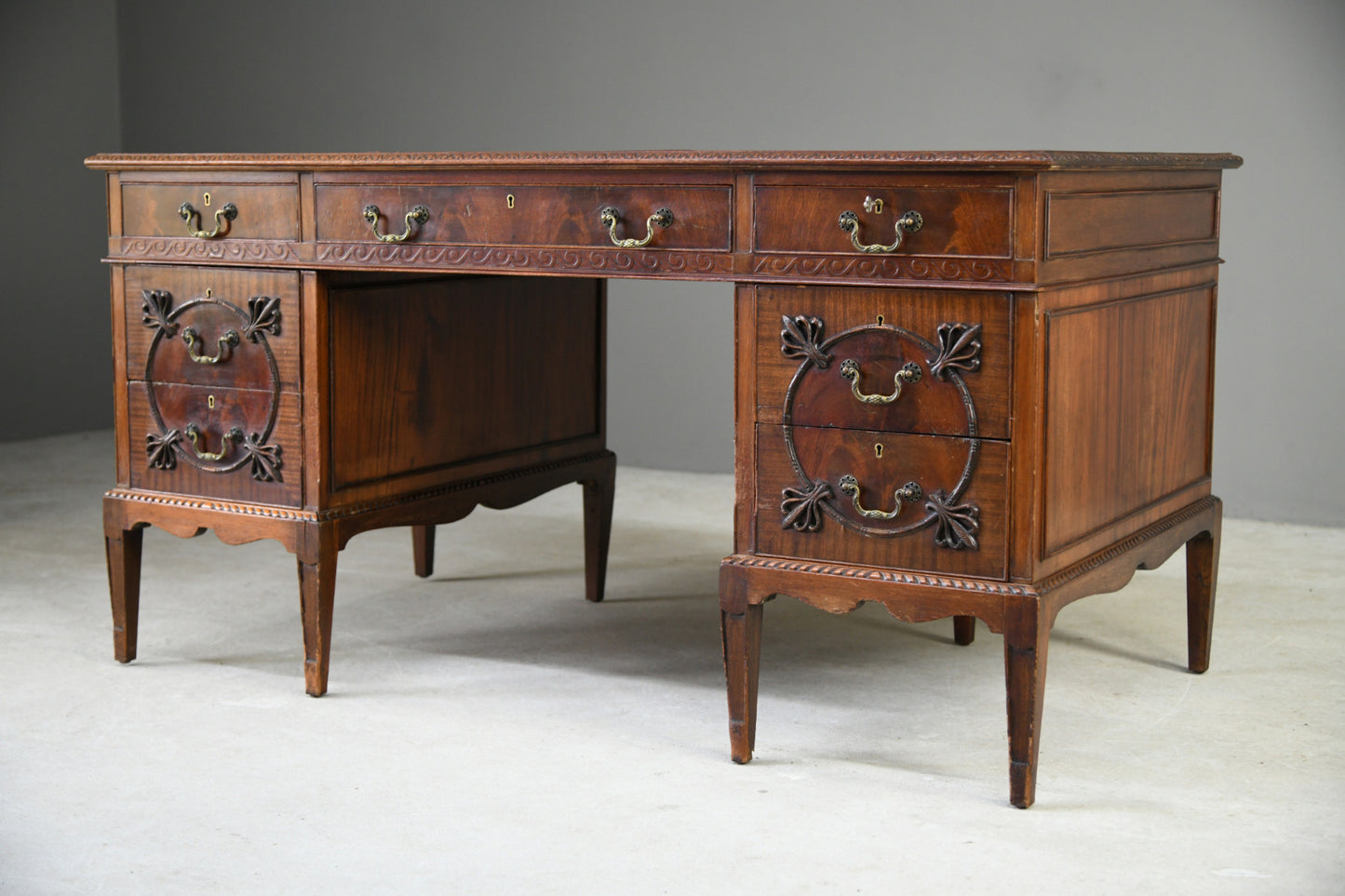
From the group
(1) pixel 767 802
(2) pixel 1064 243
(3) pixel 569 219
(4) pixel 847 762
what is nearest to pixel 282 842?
(1) pixel 767 802

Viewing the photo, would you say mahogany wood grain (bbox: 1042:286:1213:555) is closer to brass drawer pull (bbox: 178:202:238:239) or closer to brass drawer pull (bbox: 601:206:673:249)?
brass drawer pull (bbox: 601:206:673:249)

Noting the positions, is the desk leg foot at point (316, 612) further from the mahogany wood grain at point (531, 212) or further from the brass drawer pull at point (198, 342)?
the mahogany wood grain at point (531, 212)

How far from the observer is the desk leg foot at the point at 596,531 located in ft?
11.7

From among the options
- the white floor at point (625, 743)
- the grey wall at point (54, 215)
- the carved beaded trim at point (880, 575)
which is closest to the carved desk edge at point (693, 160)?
the carved beaded trim at point (880, 575)

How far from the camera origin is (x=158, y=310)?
291 centimetres

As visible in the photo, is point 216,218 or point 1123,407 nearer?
point 1123,407

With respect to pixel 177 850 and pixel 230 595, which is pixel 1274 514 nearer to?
pixel 230 595

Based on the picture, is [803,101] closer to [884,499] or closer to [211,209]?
[211,209]

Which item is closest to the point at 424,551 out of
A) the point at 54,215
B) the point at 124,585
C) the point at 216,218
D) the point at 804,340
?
the point at 124,585

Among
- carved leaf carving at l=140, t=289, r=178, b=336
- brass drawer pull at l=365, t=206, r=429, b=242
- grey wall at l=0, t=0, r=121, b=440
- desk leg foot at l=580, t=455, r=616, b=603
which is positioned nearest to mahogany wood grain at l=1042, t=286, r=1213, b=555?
brass drawer pull at l=365, t=206, r=429, b=242

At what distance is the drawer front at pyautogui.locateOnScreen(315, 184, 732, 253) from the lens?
242 centimetres

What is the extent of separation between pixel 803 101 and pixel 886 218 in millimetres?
2999

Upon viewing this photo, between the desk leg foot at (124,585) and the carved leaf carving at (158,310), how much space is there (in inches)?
15.9

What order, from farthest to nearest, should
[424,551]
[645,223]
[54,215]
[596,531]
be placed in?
1. [54,215]
2. [424,551]
3. [596,531]
4. [645,223]
